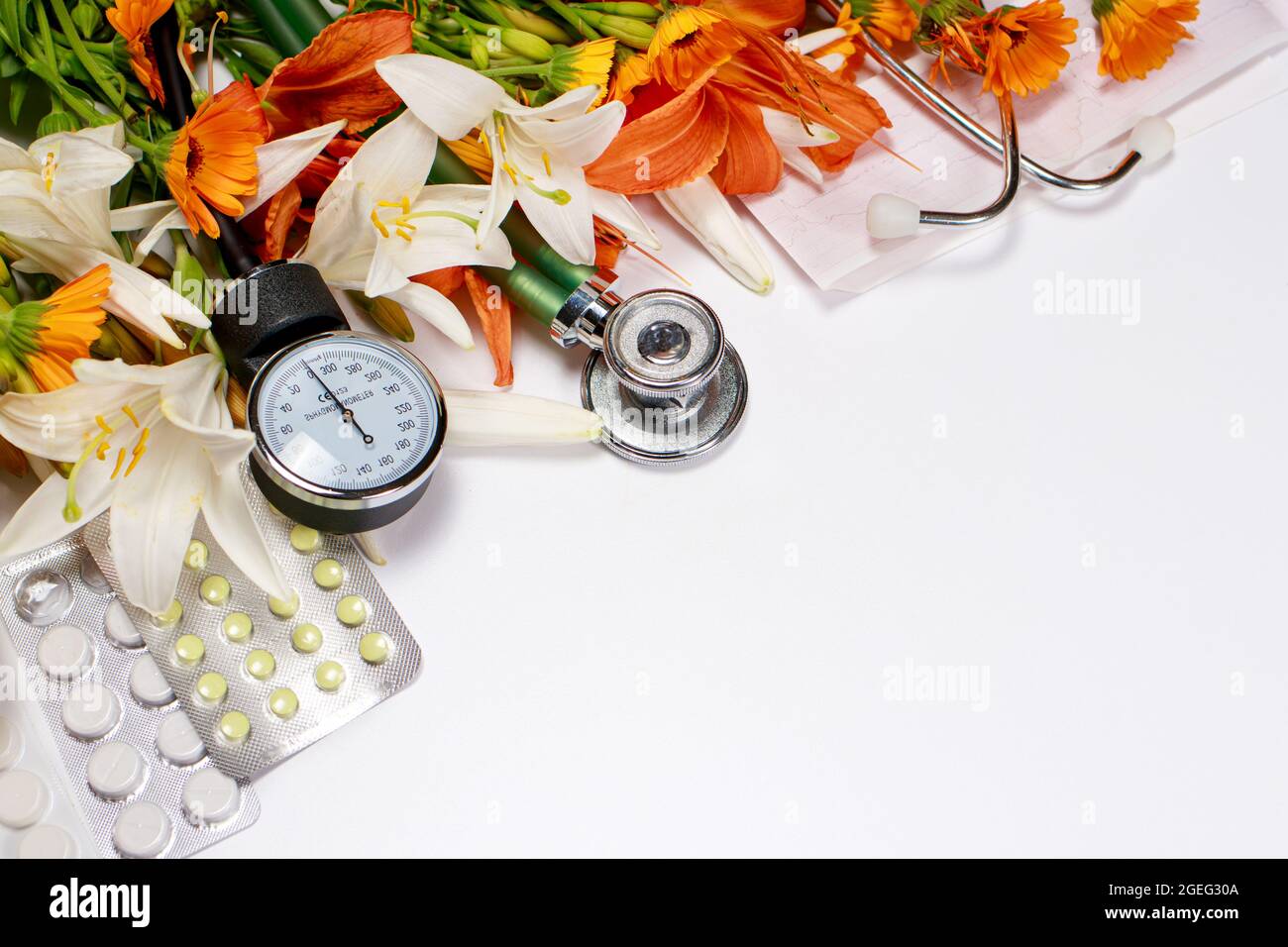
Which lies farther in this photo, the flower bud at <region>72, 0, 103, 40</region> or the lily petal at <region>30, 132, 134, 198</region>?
the flower bud at <region>72, 0, 103, 40</region>

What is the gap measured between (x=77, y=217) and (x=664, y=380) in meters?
0.36

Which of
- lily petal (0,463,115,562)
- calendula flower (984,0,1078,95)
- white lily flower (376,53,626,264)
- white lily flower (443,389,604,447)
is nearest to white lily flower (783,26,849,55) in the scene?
calendula flower (984,0,1078,95)

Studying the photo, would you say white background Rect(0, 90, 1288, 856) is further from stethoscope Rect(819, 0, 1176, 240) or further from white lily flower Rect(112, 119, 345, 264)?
white lily flower Rect(112, 119, 345, 264)

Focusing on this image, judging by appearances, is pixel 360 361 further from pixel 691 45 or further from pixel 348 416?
pixel 691 45

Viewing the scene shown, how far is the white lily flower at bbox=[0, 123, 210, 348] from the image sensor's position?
66cm

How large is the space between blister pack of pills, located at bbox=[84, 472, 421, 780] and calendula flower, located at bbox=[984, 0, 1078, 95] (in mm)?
563

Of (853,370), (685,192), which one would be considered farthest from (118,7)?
(853,370)

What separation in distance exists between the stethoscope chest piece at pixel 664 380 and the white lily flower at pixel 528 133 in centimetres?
6

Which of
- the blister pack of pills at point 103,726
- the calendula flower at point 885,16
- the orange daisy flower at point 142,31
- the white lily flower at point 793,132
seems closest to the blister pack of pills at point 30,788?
the blister pack of pills at point 103,726

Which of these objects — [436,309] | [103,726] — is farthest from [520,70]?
[103,726]

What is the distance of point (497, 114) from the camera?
0.74 metres
